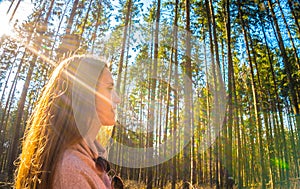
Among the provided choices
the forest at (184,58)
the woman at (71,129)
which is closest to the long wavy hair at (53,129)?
the woman at (71,129)

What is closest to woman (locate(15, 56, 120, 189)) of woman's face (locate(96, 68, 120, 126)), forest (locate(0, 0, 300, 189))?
woman's face (locate(96, 68, 120, 126))

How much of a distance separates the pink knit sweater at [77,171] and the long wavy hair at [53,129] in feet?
0.12

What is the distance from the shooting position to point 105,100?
3.71 ft

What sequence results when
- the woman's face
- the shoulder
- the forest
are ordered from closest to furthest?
1. the shoulder
2. the woman's face
3. the forest

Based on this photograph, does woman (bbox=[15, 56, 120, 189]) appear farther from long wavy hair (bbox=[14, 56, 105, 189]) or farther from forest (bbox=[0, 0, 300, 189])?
forest (bbox=[0, 0, 300, 189])

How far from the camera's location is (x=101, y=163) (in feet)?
3.24

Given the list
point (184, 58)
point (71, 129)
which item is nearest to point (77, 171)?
point (71, 129)

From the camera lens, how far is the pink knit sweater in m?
0.82

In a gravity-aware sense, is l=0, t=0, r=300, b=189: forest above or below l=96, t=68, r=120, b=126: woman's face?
above

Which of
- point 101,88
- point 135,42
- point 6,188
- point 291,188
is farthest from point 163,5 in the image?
point 101,88

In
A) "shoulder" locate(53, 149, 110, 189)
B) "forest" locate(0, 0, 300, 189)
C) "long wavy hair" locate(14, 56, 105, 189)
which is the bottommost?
"shoulder" locate(53, 149, 110, 189)

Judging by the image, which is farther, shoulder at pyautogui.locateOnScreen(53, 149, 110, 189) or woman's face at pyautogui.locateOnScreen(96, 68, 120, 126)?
woman's face at pyautogui.locateOnScreen(96, 68, 120, 126)

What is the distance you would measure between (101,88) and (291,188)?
15551 millimetres

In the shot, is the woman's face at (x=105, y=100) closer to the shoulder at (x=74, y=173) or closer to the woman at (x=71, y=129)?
the woman at (x=71, y=129)
